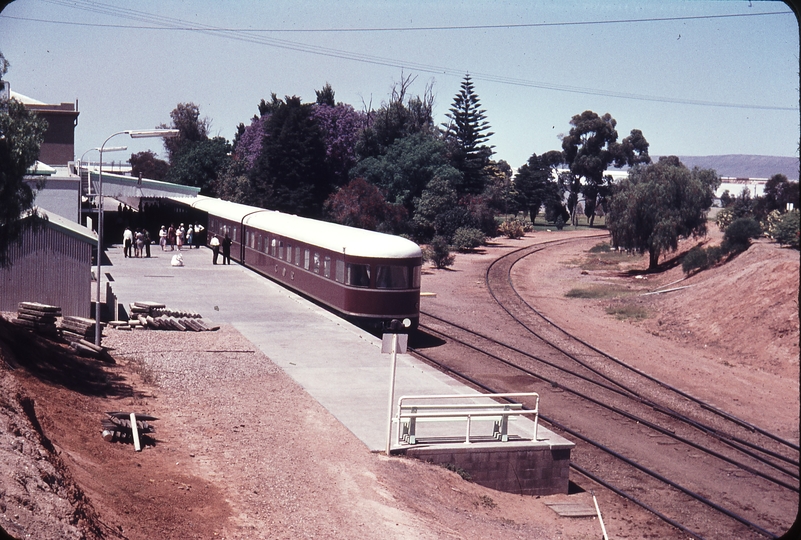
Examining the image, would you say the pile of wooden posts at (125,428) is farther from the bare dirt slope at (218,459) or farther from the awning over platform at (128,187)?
the awning over platform at (128,187)

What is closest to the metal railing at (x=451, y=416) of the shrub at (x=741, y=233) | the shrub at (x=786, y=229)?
the shrub at (x=786, y=229)

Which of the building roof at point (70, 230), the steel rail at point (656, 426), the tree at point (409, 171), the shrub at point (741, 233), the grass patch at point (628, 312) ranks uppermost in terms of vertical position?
the tree at point (409, 171)

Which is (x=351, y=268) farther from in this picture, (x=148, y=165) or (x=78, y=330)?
(x=148, y=165)

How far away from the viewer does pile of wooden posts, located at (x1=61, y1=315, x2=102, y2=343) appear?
63.5 feet

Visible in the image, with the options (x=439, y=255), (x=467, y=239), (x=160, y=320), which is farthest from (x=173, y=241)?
(x=160, y=320)

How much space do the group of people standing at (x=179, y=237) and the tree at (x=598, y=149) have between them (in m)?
48.5

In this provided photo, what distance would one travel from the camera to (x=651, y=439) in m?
16.0

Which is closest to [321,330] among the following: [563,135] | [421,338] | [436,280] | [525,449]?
[421,338]

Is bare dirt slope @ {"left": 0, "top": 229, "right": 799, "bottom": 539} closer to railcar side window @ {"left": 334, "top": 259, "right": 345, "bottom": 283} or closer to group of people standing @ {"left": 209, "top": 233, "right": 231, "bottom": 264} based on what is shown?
railcar side window @ {"left": 334, "top": 259, "right": 345, "bottom": 283}

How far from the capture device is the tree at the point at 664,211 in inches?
1757

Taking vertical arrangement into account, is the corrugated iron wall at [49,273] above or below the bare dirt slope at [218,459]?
above

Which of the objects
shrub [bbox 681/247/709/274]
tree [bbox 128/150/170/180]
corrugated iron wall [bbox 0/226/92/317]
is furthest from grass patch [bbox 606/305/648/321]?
tree [bbox 128/150/170/180]

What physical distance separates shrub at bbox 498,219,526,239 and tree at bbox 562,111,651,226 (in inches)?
660

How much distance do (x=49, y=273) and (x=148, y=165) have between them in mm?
93201
